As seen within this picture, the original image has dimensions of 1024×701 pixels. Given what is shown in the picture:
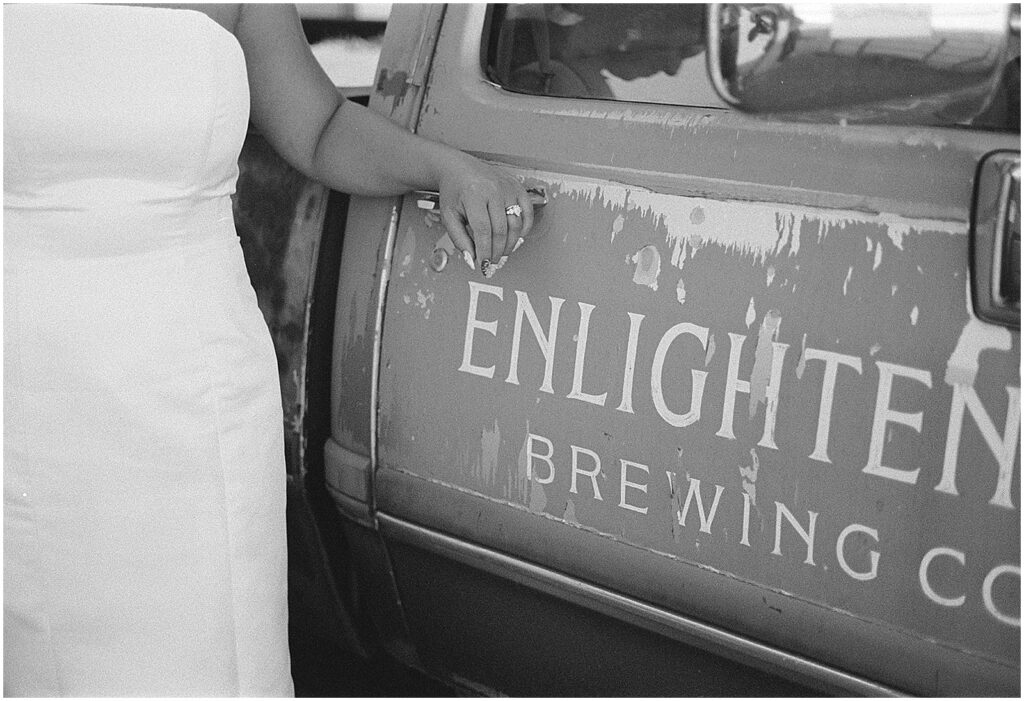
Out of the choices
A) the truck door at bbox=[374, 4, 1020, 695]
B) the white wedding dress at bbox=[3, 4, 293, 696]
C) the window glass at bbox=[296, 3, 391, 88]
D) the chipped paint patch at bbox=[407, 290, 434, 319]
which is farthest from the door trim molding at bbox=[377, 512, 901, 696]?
the window glass at bbox=[296, 3, 391, 88]

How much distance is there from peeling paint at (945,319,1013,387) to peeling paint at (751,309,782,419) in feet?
0.70

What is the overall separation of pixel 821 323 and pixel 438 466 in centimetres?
69

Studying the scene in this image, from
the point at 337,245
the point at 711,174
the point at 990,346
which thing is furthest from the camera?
the point at 337,245

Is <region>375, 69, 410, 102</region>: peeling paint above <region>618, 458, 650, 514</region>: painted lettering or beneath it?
above

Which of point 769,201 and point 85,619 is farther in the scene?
point 85,619

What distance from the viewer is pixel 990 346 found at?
1143 mm

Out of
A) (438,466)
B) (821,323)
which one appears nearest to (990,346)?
(821,323)

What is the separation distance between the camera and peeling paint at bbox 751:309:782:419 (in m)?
1.29

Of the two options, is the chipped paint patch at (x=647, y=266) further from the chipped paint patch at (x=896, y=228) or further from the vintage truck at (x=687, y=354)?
the chipped paint patch at (x=896, y=228)

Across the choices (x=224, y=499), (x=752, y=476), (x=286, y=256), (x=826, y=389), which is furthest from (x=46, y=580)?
(x=826, y=389)

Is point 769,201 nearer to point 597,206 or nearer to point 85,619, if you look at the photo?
point 597,206

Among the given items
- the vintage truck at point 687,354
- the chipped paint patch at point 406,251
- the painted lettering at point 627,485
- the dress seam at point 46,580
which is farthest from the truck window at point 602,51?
the dress seam at point 46,580

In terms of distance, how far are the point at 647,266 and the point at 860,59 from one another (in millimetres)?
376

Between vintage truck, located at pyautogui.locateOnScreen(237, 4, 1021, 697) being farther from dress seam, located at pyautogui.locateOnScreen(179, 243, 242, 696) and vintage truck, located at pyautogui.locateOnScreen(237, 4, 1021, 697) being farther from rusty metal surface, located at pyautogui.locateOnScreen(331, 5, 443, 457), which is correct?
dress seam, located at pyautogui.locateOnScreen(179, 243, 242, 696)
